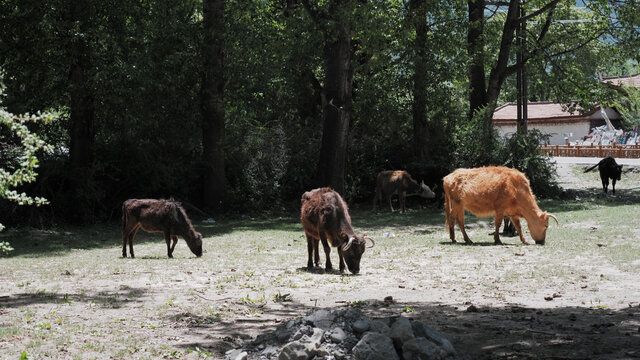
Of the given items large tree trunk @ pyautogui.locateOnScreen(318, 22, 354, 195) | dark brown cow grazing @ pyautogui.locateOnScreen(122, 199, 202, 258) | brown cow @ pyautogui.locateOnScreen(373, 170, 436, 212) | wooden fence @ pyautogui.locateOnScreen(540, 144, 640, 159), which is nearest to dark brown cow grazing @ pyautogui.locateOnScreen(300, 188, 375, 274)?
dark brown cow grazing @ pyautogui.locateOnScreen(122, 199, 202, 258)

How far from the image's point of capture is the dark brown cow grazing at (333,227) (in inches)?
500

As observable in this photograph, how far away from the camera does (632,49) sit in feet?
98.4

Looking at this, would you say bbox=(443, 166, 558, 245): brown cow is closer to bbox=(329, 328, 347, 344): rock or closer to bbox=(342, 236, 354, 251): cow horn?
bbox=(342, 236, 354, 251): cow horn

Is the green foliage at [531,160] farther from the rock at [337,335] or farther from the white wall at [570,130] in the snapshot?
the white wall at [570,130]

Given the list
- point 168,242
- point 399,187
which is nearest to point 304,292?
point 168,242

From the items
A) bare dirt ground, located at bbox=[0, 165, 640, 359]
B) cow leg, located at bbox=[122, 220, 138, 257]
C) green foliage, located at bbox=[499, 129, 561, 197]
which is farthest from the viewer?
green foliage, located at bbox=[499, 129, 561, 197]

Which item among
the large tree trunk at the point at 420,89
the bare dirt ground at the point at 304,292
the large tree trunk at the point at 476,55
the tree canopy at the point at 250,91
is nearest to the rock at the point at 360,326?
the bare dirt ground at the point at 304,292

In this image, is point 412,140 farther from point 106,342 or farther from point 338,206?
point 106,342

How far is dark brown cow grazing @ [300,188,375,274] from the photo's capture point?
12.7m

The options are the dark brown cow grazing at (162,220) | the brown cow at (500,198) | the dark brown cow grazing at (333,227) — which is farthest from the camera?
the brown cow at (500,198)

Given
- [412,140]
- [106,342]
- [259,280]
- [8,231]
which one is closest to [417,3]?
[412,140]

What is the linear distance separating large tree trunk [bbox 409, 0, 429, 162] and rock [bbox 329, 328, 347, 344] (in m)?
23.2

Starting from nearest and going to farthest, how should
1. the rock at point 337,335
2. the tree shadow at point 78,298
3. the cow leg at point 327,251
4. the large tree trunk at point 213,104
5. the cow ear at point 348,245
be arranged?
the rock at point 337,335
the tree shadow at point 78,298
the cow ear at point 348,245
the cow leg at point 327,251
the large tree trunk at point 213,104

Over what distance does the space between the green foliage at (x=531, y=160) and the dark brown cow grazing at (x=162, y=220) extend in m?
18.7
